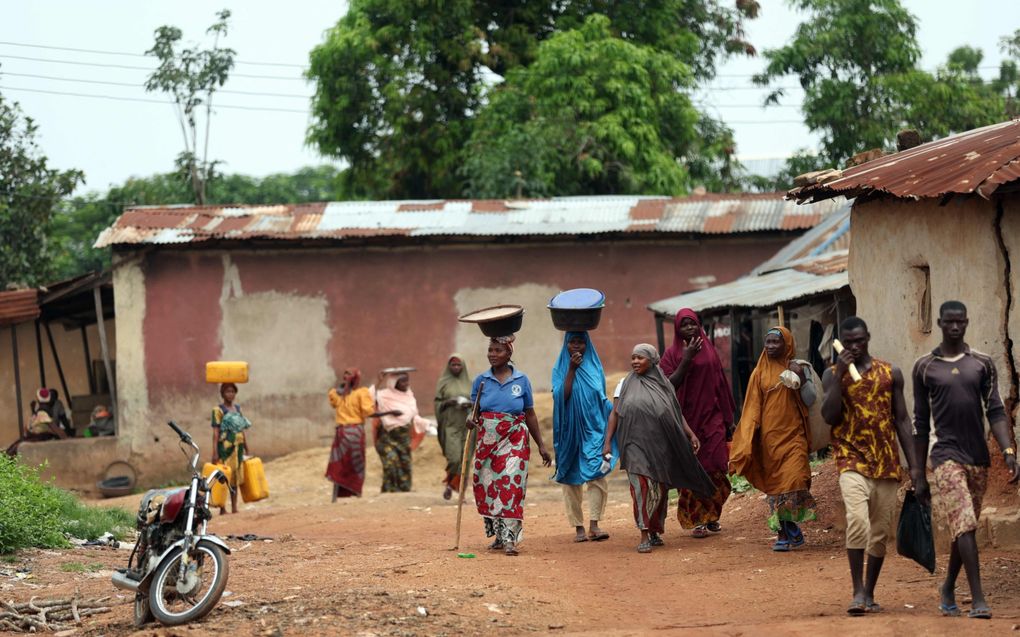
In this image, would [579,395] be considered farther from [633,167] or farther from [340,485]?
[633,167]

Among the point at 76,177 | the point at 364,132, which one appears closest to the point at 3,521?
the point at 76,177

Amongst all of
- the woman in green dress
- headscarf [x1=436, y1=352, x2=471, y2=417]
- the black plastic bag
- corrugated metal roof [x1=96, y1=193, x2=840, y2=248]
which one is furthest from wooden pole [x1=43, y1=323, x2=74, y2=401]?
the black plastic bag

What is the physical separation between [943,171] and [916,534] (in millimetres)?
2576

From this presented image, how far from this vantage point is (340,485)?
1688 cm

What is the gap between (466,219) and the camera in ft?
70.5

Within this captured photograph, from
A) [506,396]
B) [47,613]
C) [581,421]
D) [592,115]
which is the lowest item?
[47,613]

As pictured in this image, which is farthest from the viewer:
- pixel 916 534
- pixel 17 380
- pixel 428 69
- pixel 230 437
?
pixel 428 69

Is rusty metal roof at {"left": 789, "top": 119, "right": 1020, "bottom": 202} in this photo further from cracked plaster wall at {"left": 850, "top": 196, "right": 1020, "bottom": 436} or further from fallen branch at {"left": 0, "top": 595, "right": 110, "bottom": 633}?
fallen branch at {"left": 0, "top": 595, "right": 110, "bottom": 633}

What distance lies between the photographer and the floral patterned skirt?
10.2 meters

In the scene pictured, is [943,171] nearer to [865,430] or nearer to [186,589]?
[865,430]

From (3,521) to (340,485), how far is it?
6421 millimetres

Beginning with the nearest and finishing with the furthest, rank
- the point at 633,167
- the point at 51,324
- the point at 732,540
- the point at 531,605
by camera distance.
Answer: the point at 531,605, the point at 732,540, the point at 51,324, the point at 633,167

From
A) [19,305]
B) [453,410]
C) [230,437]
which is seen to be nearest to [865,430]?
[453,410]

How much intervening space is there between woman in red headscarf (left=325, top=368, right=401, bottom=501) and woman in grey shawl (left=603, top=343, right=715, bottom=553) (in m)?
6.55
